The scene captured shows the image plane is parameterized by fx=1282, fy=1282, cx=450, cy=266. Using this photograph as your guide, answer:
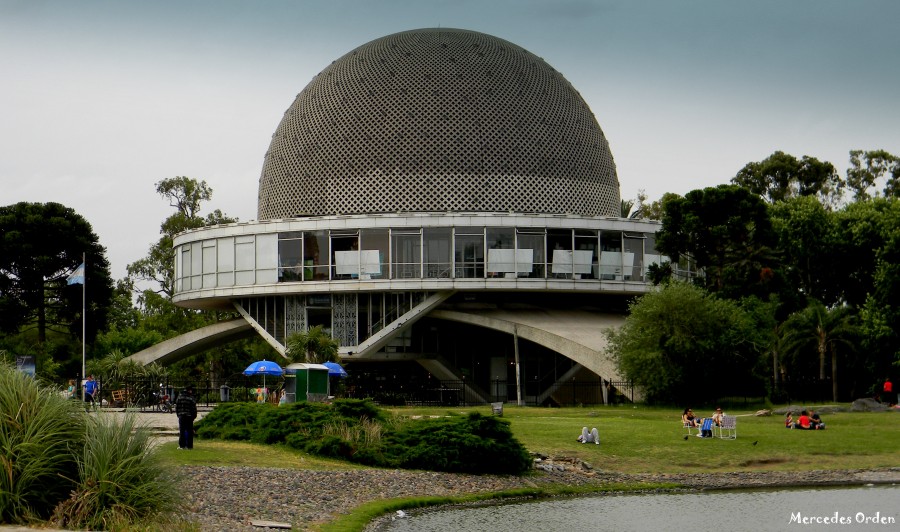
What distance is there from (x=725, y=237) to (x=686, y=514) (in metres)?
22.4

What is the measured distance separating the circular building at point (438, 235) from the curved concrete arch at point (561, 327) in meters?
0.09

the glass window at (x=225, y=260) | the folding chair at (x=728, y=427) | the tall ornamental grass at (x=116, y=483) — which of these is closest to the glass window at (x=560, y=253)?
the glass window at (x=225, y=260)

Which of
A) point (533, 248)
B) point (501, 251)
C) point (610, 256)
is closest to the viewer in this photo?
point (501, 251)

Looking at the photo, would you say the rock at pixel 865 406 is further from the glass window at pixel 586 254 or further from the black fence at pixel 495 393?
the glass window at pixel 586 254

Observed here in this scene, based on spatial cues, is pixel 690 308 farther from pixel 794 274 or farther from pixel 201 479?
pixel 201 479

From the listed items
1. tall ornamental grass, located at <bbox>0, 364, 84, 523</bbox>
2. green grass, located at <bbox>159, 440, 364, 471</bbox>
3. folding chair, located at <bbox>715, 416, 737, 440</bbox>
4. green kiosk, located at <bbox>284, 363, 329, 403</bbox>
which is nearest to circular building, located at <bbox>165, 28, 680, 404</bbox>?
green kiosk, located at <bbox>284, 363, 329, 403</bbox>

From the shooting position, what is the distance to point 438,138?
44562mm

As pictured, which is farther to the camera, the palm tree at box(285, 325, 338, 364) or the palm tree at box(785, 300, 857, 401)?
the palm tree at box(285, 325, 338, 364)

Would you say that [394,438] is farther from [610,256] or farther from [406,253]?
[610,256]

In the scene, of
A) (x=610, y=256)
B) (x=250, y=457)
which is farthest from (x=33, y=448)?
(x=610, y=256)

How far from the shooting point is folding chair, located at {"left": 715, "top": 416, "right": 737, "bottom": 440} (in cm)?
2275

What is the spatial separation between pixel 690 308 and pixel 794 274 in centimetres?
1577

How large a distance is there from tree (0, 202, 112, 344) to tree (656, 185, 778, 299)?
21.4m

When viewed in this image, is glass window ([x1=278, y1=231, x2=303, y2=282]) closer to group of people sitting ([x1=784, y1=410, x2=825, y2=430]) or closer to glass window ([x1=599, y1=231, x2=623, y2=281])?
glass window ([x1=599, y1=231, x2=623, y2=281])
